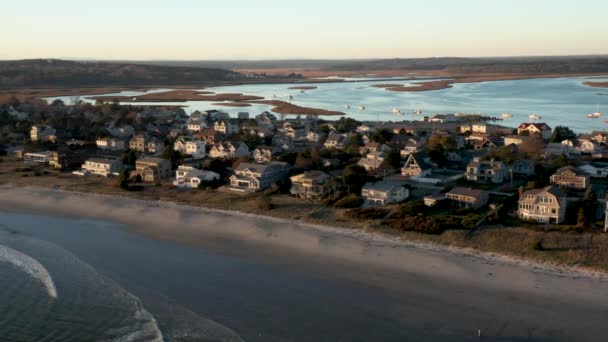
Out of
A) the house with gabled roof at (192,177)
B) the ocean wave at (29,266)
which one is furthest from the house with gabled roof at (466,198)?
the ocean wave at (29,266)

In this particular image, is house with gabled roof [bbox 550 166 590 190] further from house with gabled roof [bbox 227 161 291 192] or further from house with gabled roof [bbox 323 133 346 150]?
house with gabled roof [bbox 323 133 346 150]

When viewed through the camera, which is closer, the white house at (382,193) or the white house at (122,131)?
the white house at (382,193)

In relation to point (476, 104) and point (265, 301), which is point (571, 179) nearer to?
point (265, 301)

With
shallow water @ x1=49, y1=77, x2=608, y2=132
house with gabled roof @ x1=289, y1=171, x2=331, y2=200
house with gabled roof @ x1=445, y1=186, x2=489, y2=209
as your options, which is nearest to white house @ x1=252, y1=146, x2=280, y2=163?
house with gabled roof @ x1=289, y1=171, x2=331, y2=200

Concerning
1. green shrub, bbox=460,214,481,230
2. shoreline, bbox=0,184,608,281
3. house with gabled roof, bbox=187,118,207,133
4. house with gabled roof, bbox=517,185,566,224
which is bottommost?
shoreline, bbox=0,184,608,281

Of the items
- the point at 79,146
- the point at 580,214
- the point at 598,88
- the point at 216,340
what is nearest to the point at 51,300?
the point at 216,340

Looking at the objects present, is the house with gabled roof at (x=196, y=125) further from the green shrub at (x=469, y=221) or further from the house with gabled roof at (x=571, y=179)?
the green shrub at (x=469, y=221)

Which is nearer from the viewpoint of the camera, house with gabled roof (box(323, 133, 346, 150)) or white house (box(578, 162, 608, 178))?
white house (box(578, 162, 608, 178))
